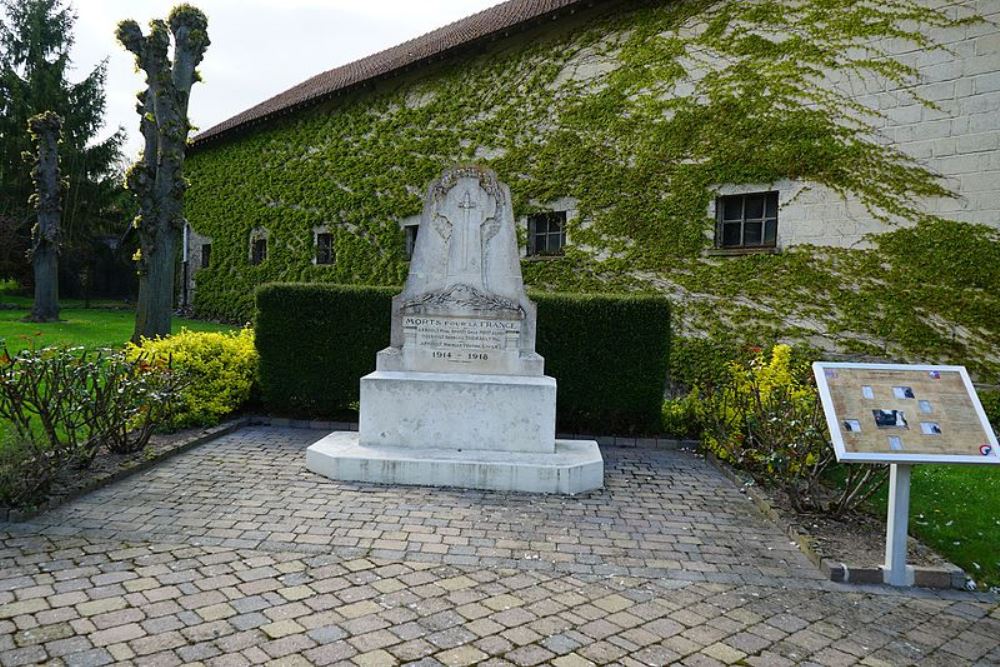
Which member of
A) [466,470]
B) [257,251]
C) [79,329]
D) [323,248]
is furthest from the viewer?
[257,251]

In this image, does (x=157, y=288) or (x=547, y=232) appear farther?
(x=547, y=232)

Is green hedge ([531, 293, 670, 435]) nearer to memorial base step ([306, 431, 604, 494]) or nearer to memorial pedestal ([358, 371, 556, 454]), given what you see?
memorial pedestal ([358, 371, 556, 454])

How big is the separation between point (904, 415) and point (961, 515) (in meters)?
2.13

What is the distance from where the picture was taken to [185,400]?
25.5 feet

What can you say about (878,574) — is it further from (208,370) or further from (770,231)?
(770,231)

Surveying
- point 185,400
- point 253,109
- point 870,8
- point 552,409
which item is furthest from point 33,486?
point 253,109

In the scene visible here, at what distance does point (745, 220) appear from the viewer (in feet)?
38.5

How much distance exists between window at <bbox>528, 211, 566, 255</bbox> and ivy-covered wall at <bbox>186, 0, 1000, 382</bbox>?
31 centimetres

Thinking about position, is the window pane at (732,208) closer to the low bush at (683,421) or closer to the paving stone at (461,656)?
the low bush at (683,421)

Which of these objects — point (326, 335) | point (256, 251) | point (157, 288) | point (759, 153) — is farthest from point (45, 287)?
point (759, 153)

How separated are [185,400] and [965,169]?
1164 cm

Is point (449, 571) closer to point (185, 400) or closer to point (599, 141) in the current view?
point (185, 400)

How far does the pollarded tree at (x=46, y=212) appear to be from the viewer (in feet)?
57.3

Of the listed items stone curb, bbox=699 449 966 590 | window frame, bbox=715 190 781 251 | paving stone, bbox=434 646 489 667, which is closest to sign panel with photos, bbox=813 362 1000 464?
stone curb, bbox=699 449 966 590
